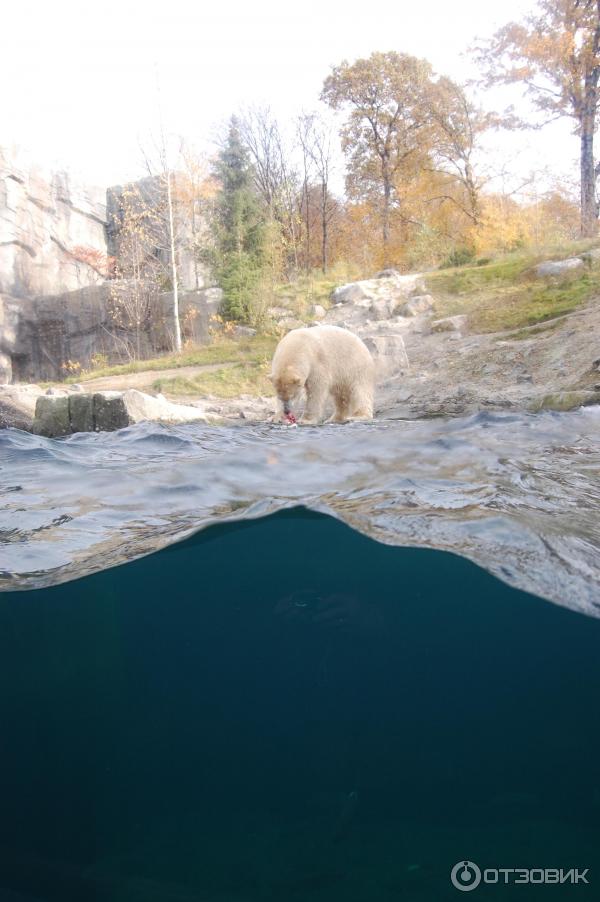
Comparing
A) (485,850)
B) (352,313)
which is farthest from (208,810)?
(352,313)

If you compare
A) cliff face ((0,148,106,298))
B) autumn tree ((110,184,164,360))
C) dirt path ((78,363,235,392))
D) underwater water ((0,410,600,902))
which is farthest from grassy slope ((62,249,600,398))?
cliff face ((0,148,106,298))

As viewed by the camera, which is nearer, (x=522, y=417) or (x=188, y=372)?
(x=522, y=417)

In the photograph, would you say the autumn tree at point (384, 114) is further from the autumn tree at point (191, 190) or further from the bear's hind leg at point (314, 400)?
the bear's hind leg at point (314, 400)

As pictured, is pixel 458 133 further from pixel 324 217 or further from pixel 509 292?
pixel 509 292

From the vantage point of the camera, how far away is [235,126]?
26.0 metres

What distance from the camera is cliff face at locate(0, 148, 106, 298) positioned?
2898 centimetres

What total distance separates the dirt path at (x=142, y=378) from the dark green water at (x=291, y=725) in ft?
35.7

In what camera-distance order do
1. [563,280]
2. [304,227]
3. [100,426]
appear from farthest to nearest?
[304,227] < [563,280] < [100,426]

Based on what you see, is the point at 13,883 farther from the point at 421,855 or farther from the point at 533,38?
the point at 533,38

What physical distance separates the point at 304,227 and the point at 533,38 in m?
12.2

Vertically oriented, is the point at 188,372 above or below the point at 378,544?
above

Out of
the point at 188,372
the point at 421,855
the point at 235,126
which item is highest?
the point at 235,126

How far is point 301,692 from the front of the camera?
160 inches

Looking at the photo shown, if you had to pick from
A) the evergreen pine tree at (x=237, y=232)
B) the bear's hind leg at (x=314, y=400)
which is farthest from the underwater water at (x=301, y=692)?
the evergreen pine tree at (x=237, y=232)
